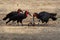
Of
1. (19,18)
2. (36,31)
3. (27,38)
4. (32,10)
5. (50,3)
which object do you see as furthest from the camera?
(50,3)

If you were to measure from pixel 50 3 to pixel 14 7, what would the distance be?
2461 mm

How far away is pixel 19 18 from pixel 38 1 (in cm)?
793

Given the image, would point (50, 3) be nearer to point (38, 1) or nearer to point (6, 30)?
point (38, 1)

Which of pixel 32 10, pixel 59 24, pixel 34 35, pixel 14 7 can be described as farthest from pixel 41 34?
pixel 14 7

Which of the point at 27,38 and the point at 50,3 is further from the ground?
the point at 27,38

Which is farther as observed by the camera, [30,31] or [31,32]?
[30,31]

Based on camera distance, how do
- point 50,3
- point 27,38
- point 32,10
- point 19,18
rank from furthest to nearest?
point 50,3 → point 32,10 → point 19,18 → point 27,38

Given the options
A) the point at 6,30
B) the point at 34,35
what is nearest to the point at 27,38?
the point at 34,35

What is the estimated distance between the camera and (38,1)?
2109 centimetres

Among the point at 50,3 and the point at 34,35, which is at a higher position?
the point at 34,35

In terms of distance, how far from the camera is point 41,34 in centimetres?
1156

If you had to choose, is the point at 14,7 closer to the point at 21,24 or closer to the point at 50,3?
the point at 50,3

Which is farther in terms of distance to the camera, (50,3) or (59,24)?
(50,3)

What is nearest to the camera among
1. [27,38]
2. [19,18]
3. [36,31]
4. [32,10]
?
[27,38]
